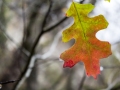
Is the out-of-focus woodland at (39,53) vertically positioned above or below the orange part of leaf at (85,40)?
below

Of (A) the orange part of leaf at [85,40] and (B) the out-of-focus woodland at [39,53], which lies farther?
(B) the out-of-focus woodland at [39,53]

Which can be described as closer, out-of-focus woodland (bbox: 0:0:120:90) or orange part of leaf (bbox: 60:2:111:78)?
orange part of leaf (bbox: 60:2:111:78)

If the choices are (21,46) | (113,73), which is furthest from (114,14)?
(21,46)

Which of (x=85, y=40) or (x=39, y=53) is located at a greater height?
(x=85, y=40)

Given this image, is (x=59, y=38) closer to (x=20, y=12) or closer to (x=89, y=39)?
(x=20, y=12)

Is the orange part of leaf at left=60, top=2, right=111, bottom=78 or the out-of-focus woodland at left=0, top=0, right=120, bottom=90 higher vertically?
the orange part of leaf at left=60, top=2, right=111, bottom=78
